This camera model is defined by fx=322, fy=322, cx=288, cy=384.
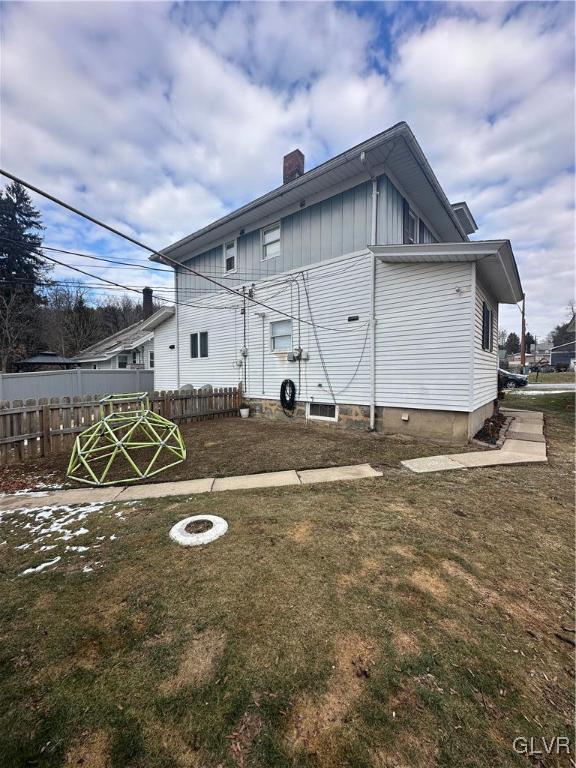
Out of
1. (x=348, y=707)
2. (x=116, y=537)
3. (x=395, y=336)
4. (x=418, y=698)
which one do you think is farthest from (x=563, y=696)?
(x=395, y=336)

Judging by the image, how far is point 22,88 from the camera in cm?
530

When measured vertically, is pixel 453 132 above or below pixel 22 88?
above

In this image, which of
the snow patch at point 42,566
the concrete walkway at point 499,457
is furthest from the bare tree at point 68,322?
the concrete walkway at point 499,457

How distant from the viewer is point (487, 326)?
9133 millimetres

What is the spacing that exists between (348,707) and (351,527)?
182 centimetres

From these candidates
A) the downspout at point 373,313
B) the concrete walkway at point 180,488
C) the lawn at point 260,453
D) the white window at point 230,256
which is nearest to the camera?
the concrete walkway at point 180,488

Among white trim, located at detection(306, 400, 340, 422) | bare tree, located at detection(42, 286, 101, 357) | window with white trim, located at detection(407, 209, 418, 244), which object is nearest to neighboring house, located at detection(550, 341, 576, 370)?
window with white trim, located at detection(407, 209, 418, 244)

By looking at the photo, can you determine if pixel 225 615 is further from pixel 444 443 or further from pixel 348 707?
pixel 444 443

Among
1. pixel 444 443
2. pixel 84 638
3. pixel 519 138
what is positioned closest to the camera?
pixel 84 638

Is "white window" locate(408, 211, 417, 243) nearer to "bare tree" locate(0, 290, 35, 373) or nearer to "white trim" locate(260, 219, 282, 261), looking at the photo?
"white trim" locate(260, 219, 282, 261)

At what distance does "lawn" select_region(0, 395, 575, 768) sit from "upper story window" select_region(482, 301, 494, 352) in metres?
6.13

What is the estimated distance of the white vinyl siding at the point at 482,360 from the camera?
23.5 ft

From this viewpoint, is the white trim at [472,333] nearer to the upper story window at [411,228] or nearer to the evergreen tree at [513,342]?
the upper story window at [411,228]

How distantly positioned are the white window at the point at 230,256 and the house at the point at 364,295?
0.07 m
